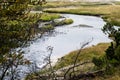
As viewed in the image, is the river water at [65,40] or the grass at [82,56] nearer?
the grass at [82,56]

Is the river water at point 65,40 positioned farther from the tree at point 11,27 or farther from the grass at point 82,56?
the tree at point 11,27

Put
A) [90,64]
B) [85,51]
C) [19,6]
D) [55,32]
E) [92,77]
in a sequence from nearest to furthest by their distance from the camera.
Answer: [19,6] < [92,77] < [90,64] < [85,51] < [55,32]

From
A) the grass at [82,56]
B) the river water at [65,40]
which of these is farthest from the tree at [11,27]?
the grass at [82,56]

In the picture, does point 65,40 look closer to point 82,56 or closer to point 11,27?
point 82,56

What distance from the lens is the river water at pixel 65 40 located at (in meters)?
49.4

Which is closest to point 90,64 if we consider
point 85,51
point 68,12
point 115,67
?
point 115,67

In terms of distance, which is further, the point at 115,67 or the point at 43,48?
the point at 43,48

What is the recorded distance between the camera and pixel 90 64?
1538 inches

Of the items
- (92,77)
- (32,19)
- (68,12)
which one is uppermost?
(32,19)

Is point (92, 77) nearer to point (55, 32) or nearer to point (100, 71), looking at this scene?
point (100, 71)

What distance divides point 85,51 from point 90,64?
38.0 feet

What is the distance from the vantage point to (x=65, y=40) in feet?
217

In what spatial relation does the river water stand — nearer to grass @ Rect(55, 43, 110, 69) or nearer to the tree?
grass @ Rect(55, 43, 110, 69)

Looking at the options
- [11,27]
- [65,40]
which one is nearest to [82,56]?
[65,40]
